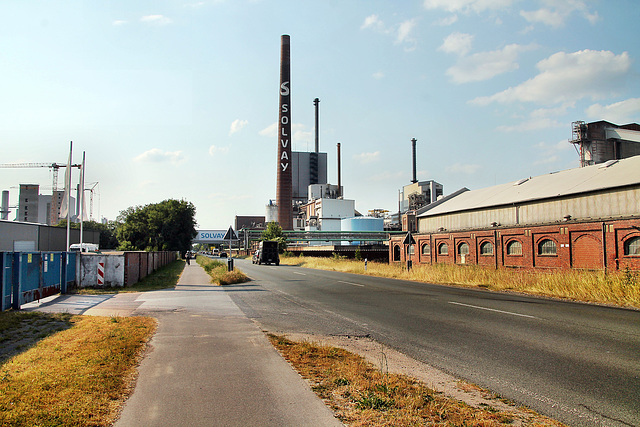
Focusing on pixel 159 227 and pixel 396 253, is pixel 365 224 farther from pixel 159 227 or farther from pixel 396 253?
pixel 159 227

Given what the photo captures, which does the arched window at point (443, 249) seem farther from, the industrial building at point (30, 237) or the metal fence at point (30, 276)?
the industrial building at point (30, 237)

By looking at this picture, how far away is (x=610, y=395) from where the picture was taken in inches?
209

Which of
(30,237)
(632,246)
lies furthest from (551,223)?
(30,237)

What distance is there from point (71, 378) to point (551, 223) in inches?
1348

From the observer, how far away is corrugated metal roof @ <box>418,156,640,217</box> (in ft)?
100

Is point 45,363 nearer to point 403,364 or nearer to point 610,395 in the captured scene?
point 403,364

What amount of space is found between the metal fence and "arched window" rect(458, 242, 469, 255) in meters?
35.1

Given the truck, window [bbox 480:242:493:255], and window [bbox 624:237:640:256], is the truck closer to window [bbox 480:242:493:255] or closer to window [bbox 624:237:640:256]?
window [bbox 480:242:493:255]

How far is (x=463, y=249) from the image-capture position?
142 ft

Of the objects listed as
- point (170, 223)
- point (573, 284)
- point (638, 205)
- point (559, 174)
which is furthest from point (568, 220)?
point (170, 223)

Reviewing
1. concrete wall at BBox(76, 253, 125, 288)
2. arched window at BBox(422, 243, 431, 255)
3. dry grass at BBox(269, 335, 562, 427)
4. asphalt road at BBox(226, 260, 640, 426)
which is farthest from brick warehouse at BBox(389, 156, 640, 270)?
dry grass at BBox(269, 335, 562, 427)

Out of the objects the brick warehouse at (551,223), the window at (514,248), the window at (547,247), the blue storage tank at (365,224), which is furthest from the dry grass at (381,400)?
the blue storage tank at (365,224)

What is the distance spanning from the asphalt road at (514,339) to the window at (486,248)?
25174mm

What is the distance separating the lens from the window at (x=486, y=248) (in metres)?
39.2
